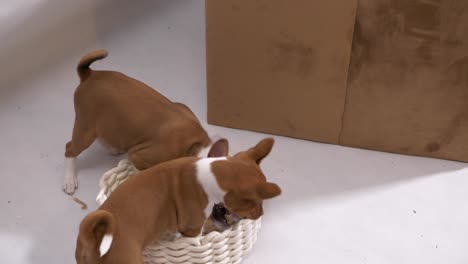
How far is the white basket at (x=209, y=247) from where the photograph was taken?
1.16 m

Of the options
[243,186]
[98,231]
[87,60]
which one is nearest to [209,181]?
[243,186]

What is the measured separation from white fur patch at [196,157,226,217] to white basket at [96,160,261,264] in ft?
0.27

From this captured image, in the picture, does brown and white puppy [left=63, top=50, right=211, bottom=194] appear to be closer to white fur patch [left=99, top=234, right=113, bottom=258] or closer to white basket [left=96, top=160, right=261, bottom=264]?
white basket [left=96, top=160, right=261, bottom=264]

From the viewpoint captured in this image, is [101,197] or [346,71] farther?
[346,71]

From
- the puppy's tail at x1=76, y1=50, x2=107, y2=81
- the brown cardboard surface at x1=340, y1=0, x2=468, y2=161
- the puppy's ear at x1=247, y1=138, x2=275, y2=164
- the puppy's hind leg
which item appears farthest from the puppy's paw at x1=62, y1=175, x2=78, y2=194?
the brown cardboard surface at x1=340, y1=0, x2=468, y2=161

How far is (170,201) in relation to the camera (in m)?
1.14

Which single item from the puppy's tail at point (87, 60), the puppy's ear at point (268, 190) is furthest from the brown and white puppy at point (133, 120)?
the puppy's ear at point (268, 190)

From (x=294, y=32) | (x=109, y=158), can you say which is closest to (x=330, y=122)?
(x=294, y=32)

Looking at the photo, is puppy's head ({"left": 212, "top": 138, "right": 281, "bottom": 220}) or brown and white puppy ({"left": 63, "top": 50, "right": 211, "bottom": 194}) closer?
puppy's head ({"left": 212, "top": 138, "right": 281, "bottom": 220})

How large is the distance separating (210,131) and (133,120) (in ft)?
0.97

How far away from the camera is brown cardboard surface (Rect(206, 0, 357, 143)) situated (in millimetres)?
1334

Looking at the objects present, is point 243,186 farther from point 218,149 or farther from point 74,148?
point 74,148

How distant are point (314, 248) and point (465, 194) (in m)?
0.37

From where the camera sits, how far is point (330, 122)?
4.85 feet
